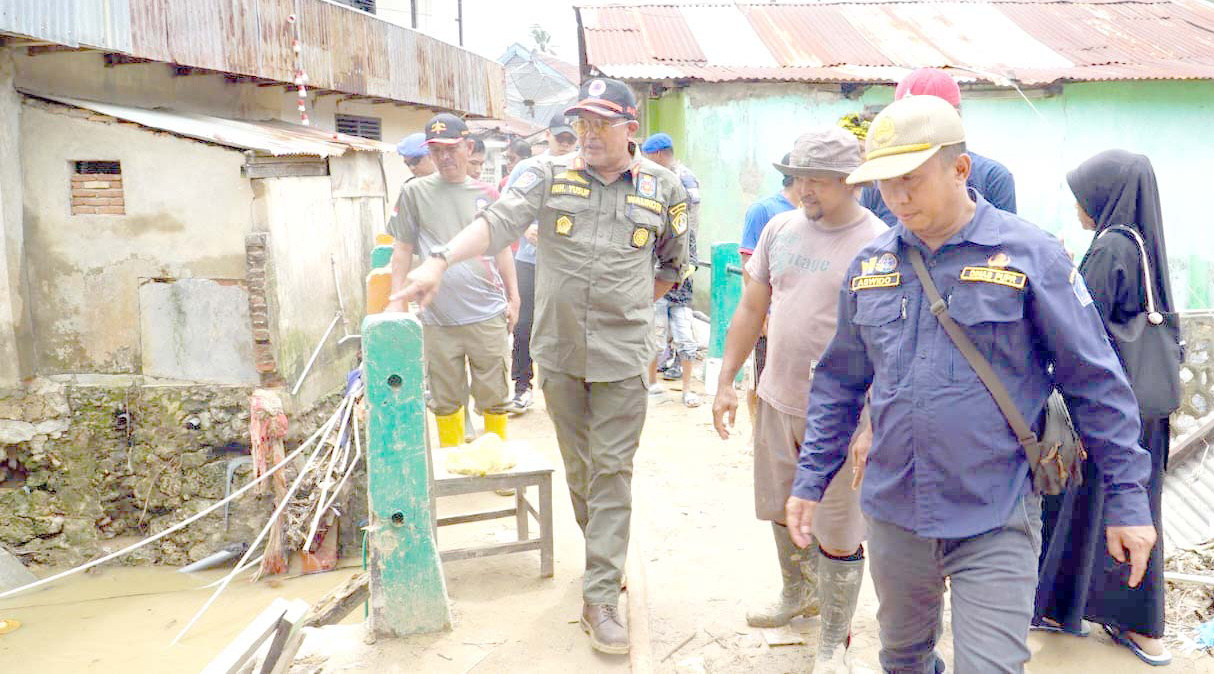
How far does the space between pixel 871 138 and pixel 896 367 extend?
60 cm

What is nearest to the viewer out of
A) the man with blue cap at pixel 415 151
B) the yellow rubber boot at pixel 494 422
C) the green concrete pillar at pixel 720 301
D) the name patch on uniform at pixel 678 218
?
the name patch on uniform at pixel 678 218

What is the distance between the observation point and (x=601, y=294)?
12.4ft

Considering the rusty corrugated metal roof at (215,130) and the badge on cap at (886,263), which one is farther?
the rusty corrugated metal roof at (215,130)

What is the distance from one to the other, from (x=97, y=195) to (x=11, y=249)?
757 mm

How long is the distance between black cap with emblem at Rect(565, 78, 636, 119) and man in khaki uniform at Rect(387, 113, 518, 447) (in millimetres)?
1968

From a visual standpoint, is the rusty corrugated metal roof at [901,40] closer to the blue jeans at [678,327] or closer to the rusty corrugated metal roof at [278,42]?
the rusty corrugated metal roof at [278,42]

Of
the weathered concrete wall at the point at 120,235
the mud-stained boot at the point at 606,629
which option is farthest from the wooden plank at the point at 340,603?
the weathered concrete wall at the point at 120,235

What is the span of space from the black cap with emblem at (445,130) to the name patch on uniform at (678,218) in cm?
199

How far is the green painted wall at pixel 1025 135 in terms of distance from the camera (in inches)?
466

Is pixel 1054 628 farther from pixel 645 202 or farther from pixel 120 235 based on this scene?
pixel 120 235

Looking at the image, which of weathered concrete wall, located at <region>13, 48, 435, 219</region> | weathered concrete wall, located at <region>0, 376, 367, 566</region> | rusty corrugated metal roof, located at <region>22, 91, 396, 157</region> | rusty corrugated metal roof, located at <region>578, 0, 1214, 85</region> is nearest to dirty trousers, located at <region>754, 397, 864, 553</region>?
weathered concrete wall, located at <region>0, 376, 367, 566</region>

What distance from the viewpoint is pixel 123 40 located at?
773cm

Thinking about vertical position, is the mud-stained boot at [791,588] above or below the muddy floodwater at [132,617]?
above

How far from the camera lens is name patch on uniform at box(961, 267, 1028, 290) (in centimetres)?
229
